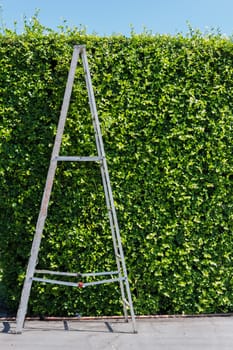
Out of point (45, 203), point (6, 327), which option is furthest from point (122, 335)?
point (45, 203)

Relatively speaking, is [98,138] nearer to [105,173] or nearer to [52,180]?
[105,173]

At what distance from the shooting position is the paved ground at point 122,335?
2971 mm

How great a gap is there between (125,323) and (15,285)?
1.04 m

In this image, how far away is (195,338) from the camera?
3.14 meters

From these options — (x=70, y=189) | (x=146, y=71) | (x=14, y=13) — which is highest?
(x=14, y=13)

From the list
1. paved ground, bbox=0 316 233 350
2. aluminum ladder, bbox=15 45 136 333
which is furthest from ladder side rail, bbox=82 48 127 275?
paved ground, bbox=0 316 233 350

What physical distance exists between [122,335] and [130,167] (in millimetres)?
1413

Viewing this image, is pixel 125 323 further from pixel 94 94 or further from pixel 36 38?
pixel 36 38

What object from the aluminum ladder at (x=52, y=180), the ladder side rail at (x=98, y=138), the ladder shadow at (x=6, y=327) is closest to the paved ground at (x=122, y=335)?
the ladder shadow at (x=6, y=327)

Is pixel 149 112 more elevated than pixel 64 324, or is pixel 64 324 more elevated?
pixel 149 112

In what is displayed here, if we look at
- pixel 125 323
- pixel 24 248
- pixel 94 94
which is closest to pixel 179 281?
pixel 125 323

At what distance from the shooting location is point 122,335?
3.17m

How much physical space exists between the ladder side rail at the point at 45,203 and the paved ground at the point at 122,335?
0.20 metres

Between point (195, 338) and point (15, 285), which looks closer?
point (195, 338)
